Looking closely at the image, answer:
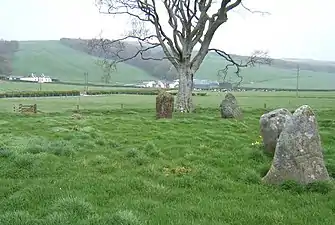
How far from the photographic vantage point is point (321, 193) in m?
10.1

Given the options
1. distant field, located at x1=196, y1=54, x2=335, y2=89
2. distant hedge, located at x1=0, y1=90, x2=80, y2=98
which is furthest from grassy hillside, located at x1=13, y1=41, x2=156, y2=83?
distant hedge, located at x1=0, y1=90, x2=80, y2=98

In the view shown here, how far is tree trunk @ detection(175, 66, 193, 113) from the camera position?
35.3 meters

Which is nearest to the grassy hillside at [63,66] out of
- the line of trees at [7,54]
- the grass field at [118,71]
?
the grass field at [118,71]

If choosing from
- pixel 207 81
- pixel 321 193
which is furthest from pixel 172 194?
pixel 207 81

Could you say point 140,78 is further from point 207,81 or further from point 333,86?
point 333,86

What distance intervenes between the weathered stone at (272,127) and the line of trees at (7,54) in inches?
5105

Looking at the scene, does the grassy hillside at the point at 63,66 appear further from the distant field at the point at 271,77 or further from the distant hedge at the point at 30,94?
the distant hedge at the point at 30,94

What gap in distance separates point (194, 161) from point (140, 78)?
13779 cm

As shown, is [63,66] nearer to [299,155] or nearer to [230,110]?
[230,110]

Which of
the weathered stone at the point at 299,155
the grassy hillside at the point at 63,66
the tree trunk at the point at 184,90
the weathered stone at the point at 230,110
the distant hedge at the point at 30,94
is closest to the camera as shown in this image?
the weathered stone at the point at 299,155

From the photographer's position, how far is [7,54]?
158 meters

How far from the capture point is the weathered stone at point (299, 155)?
1073cm

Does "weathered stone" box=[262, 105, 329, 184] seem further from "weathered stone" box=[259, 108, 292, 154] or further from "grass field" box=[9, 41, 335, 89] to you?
"grass field" box=[9, 41, 335, 89]

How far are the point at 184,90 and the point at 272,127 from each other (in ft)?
66.1
